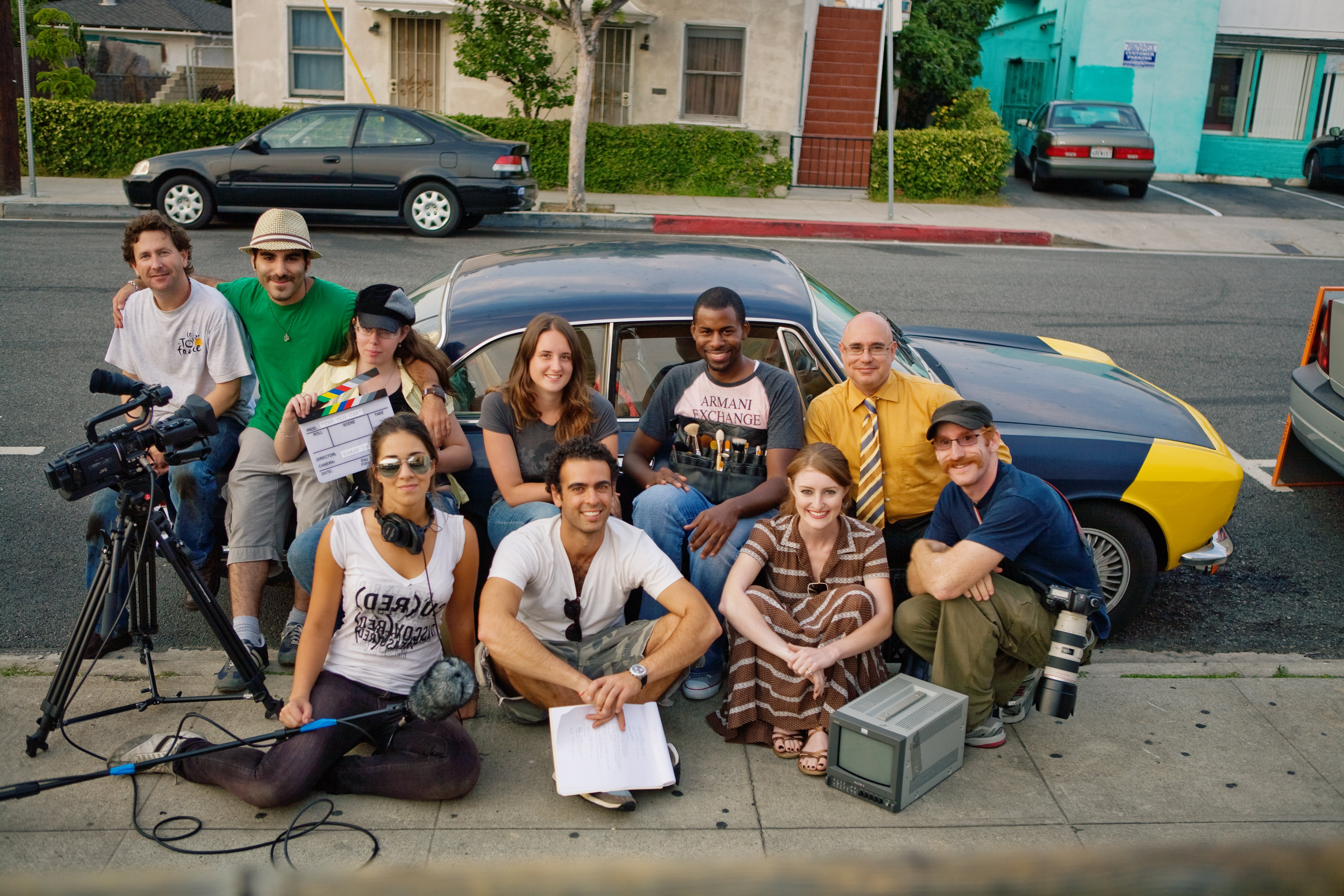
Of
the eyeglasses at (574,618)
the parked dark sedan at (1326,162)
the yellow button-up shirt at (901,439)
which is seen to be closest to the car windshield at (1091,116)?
the parked dark sedan at (1326,162)

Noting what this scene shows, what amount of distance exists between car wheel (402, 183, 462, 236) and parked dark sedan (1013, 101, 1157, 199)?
410 inches

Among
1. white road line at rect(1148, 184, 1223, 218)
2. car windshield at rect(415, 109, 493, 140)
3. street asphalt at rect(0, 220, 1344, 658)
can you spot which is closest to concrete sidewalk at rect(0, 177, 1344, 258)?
white road line at rect(1148, 184, 1223, 218)

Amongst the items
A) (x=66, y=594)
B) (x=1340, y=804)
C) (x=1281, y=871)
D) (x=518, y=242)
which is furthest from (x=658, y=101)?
(x=1281, y=871)

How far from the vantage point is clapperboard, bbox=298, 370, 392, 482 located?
4570 mm

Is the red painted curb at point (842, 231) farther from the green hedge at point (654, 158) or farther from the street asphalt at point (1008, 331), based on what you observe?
the green hedge at point (654, 158)

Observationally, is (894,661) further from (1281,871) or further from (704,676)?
(1281,871)

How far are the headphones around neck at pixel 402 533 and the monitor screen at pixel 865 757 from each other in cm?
154

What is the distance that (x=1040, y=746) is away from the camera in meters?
4.24

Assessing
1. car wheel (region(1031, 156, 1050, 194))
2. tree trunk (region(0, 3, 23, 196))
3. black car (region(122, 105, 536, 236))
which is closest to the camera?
black car (region(122, 105, 536, 236))

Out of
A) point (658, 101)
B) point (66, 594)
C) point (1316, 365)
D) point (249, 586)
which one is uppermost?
point (658, 101)

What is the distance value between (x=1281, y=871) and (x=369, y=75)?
21.0 m

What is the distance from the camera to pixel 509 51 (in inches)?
717

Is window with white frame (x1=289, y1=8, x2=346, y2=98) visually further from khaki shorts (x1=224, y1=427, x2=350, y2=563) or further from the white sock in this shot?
the white sock

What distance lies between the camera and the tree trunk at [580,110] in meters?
16.5
